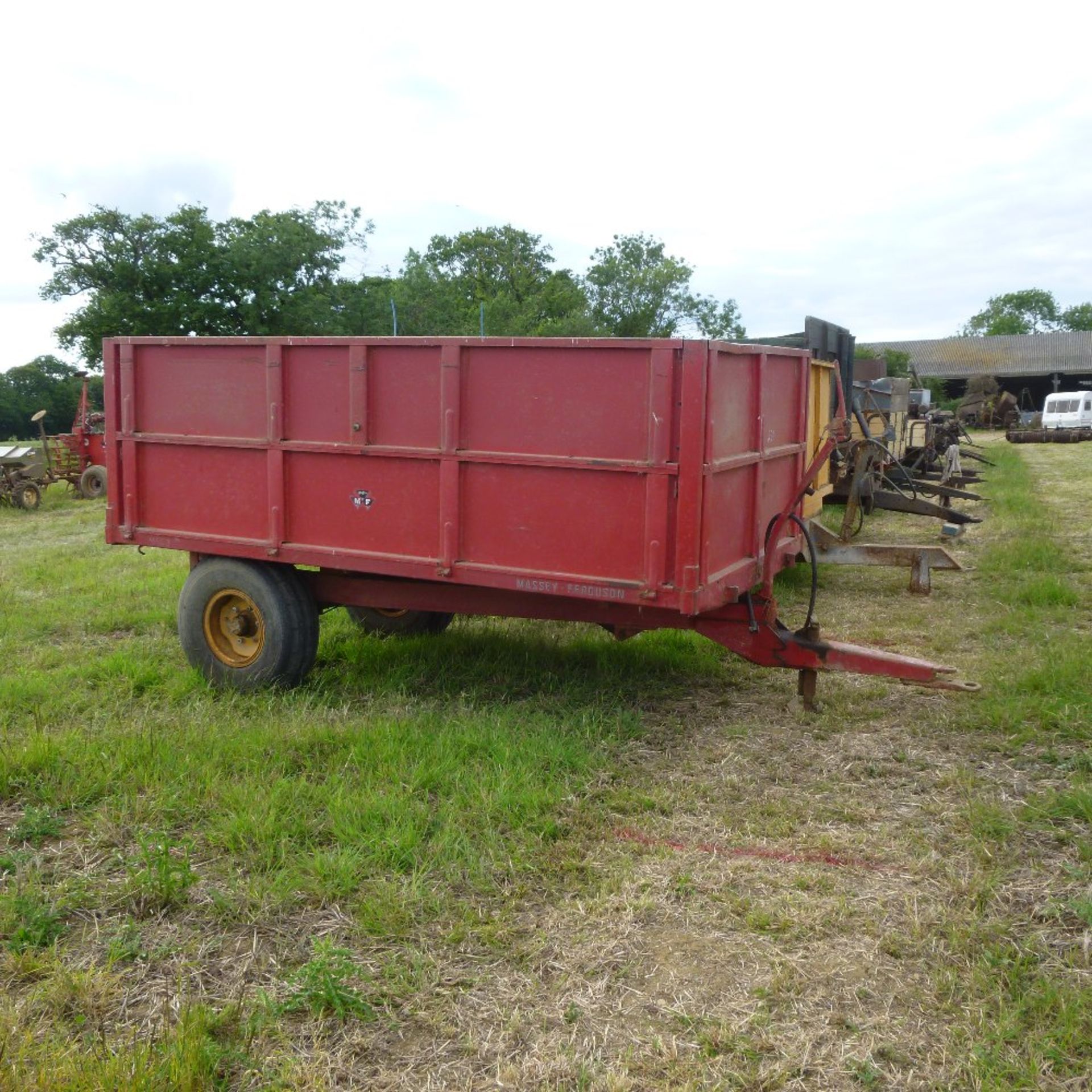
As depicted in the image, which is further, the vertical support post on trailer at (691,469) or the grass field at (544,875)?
the vertical support post on trailer at (691,469)

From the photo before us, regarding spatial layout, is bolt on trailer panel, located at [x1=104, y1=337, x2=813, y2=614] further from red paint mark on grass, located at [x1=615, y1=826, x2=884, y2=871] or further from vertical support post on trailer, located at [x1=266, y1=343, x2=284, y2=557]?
red paint mark on grass, located at [x1=615, y1=826, x2=884, y2=871]

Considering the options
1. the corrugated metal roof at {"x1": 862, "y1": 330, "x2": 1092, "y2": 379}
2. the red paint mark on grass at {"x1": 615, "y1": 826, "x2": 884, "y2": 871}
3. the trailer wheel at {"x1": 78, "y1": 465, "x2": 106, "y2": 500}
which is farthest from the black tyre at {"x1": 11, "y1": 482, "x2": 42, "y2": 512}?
the corrugated metal roof at {"x1": 862, "y1": 330, "x2": 1092, "y2": 379}

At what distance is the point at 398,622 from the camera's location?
7.32m

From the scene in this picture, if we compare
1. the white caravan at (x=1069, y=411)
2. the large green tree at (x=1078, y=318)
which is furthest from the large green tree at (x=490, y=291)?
the large green tree at (x=1078, y=318)

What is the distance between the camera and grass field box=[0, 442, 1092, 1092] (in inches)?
114

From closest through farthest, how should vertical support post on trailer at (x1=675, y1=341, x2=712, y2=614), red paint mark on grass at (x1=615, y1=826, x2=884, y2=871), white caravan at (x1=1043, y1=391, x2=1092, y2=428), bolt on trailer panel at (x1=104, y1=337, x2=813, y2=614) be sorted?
red paint mark on grass at (x1=615, y1=826, x2=884, y2=871) → vertical support post on trailer at (x1=675, y1=341, x2=712, y2=614) → bolt on trailer panel at (x1=104, y1=337, x2=813, y2=614) → white caravan at (x1=1043, y1=391, x2=1092, y2=428)

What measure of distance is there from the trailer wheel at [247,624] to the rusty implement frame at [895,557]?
174 inches

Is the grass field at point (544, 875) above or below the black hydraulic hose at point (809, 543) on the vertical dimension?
below

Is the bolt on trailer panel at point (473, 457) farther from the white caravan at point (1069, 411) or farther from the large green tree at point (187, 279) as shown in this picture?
the white caravan at point (1069, 411)

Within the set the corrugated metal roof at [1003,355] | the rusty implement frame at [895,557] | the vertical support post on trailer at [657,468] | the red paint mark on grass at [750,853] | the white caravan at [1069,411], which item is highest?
the corrugated metal roof at [1003,355]

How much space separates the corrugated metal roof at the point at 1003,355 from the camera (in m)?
45.9

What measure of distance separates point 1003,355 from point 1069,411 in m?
13.2

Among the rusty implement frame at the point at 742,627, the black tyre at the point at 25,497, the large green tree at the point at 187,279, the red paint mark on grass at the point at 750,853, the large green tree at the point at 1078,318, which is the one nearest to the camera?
the red paint mark on grass at the point at 750,853

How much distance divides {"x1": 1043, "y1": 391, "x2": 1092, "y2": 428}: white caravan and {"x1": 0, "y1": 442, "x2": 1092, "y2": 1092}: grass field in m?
32.6
